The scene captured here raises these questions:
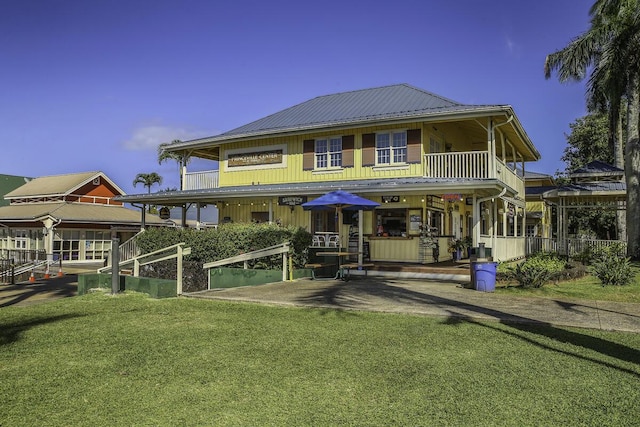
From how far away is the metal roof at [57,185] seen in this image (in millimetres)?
34000

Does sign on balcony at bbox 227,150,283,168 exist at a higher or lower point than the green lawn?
higher

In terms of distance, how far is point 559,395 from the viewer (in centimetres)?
427

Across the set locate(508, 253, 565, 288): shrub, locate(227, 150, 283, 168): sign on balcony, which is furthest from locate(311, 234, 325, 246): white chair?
locate(508, 253, 565, 288): shrub

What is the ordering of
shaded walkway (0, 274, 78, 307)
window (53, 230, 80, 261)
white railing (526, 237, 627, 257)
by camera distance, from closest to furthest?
shaded walkway (0, 274, 78, 307) → white railing (526, 237, 627, 257) → window (53, 230, 80, 261)

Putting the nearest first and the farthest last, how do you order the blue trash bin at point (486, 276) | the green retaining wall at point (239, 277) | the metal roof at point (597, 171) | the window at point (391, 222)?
the blue trash bin at point (486, 276), the green retaining wall at point (239, 277), the window at point (391, 222), the metal roof at point (597, 171)

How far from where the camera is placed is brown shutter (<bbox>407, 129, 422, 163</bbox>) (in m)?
17.2

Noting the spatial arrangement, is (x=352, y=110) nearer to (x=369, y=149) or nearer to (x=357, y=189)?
(x=369, y=149)

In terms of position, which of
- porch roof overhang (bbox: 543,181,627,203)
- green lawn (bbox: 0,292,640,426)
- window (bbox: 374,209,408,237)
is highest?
porch roof overhang (bbox: 543,181,627,203)

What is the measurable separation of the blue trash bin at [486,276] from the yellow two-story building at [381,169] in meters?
3.63

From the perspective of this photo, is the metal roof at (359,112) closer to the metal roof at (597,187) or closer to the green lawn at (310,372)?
the metal roof at (597,187)

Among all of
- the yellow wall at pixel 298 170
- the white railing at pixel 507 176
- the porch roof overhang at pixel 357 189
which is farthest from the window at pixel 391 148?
the white railing at pixel 507 176

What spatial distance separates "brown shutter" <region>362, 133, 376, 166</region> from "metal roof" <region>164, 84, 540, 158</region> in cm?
81

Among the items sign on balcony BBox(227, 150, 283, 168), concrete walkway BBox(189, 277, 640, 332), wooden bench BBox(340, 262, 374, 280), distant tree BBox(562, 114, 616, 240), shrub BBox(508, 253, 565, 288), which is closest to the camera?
concrete walkway BBox(189, 277, 640, 332)

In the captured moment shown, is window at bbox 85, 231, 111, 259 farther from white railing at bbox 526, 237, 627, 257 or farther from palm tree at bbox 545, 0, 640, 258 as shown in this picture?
palm tree at bbox 545, 0, 640, 258
